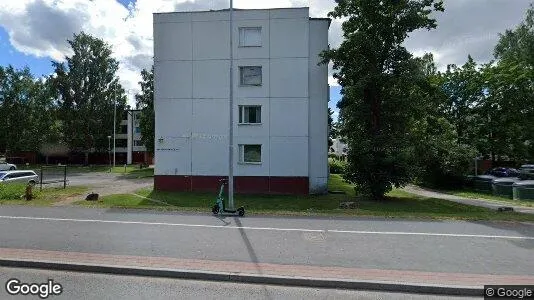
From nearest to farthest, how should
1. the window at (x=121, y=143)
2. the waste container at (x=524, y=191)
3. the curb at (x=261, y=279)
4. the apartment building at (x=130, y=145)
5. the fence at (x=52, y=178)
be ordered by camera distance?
the curb at (x=261, y=279) → the fence at (x=52, y=178) → the waste container at (x=524, y=191) → the apartment building at (x=130, y=145) → the window at (x=121, y=143)

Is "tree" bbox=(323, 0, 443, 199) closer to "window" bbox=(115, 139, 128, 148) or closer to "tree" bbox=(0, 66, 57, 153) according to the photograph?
"tree" bbox=(0, 66, 57, 153)

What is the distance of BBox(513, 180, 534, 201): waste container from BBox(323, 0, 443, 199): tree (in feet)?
35.8

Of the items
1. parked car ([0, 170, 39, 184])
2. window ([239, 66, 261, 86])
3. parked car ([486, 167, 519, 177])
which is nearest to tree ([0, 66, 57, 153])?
parked car ([0, 170, 39, 184])

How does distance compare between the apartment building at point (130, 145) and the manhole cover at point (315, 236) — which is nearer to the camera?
the manhole cover at point (315, 236)

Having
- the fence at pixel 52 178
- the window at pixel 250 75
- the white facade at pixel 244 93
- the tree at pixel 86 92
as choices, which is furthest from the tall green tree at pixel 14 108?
the window at pixel 250 75

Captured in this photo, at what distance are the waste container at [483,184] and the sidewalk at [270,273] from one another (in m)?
30.8

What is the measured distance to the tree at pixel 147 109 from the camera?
45500mm

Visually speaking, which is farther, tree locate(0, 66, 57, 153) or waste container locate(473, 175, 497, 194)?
tree locate(0, 66, 57, 153)

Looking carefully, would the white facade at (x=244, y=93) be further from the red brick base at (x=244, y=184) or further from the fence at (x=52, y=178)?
the fence at (x=52, y=178)

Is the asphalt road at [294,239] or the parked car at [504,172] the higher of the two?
the asphalt road at [294,239]

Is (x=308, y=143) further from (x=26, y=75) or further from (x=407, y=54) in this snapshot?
(x=26, y=75)

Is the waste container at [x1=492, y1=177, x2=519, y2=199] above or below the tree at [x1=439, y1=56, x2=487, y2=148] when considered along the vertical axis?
below

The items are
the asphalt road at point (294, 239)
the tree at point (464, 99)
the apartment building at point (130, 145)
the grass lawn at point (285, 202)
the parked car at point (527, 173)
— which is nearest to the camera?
the asphalt road at point (294, 239)

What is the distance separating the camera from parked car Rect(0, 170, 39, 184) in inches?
995
